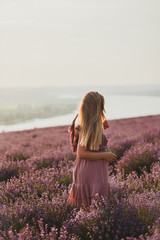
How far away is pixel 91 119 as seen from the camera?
7.67ft

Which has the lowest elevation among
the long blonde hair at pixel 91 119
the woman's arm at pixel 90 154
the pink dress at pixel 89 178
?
the pink dress at pixel 89 178

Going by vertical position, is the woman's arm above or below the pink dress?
above

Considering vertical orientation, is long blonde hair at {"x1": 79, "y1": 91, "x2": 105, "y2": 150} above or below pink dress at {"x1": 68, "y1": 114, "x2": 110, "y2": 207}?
above

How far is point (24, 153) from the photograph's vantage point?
5.23m

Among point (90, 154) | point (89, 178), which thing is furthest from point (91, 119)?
point (89, 178)

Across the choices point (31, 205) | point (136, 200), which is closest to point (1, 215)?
point (31, 205)

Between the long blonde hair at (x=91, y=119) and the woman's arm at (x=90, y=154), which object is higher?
the long blonde hair at (x=91, y=119)

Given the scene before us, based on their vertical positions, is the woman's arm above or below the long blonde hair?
below

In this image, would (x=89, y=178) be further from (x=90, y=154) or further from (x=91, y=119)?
(x=91, y=119)

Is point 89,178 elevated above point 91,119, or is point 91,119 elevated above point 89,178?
point 91,119

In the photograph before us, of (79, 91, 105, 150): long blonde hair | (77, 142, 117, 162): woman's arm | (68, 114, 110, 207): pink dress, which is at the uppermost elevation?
(79, 91, 105, 150): long blonde hair

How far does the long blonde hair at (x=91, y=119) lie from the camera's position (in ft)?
7.63

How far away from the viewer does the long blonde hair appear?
233 centimetres

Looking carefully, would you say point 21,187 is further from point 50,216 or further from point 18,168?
point 18,168
